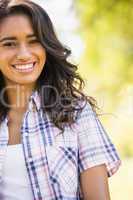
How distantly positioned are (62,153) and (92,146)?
108mm

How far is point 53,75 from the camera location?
6.74 ft

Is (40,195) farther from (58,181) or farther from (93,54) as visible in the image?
(93,54)

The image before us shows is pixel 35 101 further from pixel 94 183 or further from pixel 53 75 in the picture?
pixel 94 183

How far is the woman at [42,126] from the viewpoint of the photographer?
1831 mm

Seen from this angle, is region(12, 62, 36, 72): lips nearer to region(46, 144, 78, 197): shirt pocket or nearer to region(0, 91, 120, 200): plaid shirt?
region(0, 91, 120, 200): plaid shirt

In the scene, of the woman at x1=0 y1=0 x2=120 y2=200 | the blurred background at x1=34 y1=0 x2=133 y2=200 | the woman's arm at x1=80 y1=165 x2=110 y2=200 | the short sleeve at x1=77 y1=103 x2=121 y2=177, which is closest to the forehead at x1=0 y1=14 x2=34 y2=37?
the woman at x1=0 y1=0 x2=120 y2=200

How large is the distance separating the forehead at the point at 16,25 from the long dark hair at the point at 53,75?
0.02 m

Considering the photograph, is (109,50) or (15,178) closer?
(15,178)

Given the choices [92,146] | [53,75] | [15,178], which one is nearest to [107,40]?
[53,75]

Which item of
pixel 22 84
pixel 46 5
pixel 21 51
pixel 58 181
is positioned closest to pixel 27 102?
pixel 22 84

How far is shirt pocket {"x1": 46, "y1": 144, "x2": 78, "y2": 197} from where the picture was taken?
5.95 ft

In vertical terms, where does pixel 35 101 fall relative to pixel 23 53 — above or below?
below

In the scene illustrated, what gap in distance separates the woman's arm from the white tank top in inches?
7.3

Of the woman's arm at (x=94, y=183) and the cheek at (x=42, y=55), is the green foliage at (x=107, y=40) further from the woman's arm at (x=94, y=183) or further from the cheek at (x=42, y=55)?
the woman's arm at (x=94, y=183)
